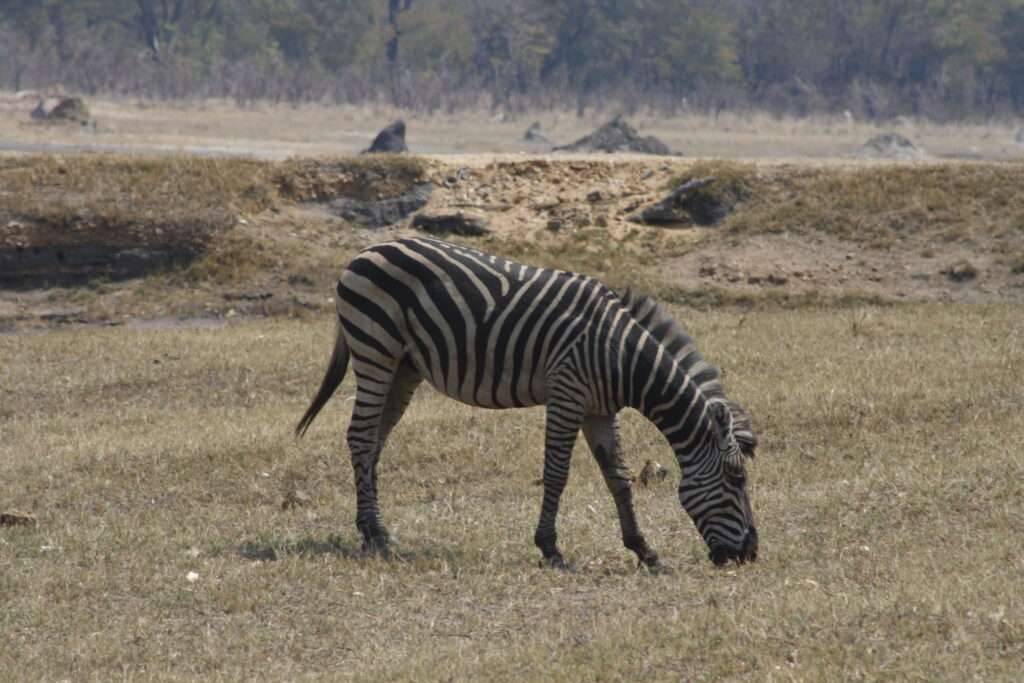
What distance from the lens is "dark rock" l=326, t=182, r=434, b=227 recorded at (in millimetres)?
23281

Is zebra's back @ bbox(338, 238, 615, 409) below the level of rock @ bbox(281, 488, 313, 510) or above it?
above

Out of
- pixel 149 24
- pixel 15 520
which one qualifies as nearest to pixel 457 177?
pixel 15 520

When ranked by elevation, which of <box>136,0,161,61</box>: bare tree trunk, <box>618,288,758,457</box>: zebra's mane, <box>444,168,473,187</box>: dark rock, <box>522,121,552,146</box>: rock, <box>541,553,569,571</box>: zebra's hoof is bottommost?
<box>522,121,552,146</box>: rock

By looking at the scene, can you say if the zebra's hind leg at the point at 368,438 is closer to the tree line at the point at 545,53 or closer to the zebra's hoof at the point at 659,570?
the zebra's hoof at the point at 659,570

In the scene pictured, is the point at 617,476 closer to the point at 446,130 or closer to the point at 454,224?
the point at 454,224

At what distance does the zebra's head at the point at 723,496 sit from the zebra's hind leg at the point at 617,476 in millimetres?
441

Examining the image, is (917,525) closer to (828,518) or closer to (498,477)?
(828,518)

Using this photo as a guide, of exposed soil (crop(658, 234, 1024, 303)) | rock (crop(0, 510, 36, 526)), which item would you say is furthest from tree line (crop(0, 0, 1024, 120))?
rock (crop(0, 510, 36, 526))

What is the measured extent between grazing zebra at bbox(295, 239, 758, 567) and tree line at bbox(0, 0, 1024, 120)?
199 ft

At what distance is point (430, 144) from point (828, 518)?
1802 inches

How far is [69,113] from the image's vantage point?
52.5m

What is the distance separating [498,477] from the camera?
1247 centimetres

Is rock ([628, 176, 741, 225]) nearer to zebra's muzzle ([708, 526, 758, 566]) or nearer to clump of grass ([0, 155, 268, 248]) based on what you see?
clump of grass ([0, 155, 268, 248])

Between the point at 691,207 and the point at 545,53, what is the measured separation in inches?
2462
